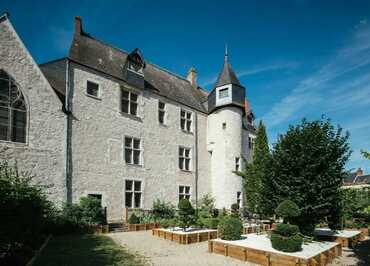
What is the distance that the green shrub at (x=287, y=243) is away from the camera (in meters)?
8.58

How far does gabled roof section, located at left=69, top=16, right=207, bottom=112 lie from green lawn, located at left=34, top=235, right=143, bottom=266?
9832 mm

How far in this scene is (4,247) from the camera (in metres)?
6.54

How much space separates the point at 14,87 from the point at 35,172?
414 cm

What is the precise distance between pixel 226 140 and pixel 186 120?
3.61 meters

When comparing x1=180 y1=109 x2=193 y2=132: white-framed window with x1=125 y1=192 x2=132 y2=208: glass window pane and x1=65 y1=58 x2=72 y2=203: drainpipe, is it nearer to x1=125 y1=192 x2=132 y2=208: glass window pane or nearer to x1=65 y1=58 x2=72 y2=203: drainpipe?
x1=125 y1=192 x2=132 y2=208: glass window pane

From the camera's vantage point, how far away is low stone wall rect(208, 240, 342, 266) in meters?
7.75

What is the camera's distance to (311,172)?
11164 millimetres

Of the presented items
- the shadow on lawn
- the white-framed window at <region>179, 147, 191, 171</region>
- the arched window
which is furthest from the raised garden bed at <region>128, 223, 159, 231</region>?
the shadow on lawn

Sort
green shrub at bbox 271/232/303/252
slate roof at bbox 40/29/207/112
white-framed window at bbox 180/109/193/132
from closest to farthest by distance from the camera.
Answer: green shrub at bbox 271/232/303/252 → slate roof at bbox 40/29/207/112 → white-framed window at bbox 180/109/193/132

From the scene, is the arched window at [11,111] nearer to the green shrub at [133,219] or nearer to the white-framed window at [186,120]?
the green shrub at [133,219]

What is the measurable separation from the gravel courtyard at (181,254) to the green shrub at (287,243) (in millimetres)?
1124

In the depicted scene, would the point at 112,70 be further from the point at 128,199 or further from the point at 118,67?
the point at 128,199

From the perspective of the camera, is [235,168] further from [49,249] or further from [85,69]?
[49,249]

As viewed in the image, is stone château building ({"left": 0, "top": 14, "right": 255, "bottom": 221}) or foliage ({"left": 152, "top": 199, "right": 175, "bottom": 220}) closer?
stone château building ({"left": 0, "top": 14, "right": 255, "bottom": 221})
